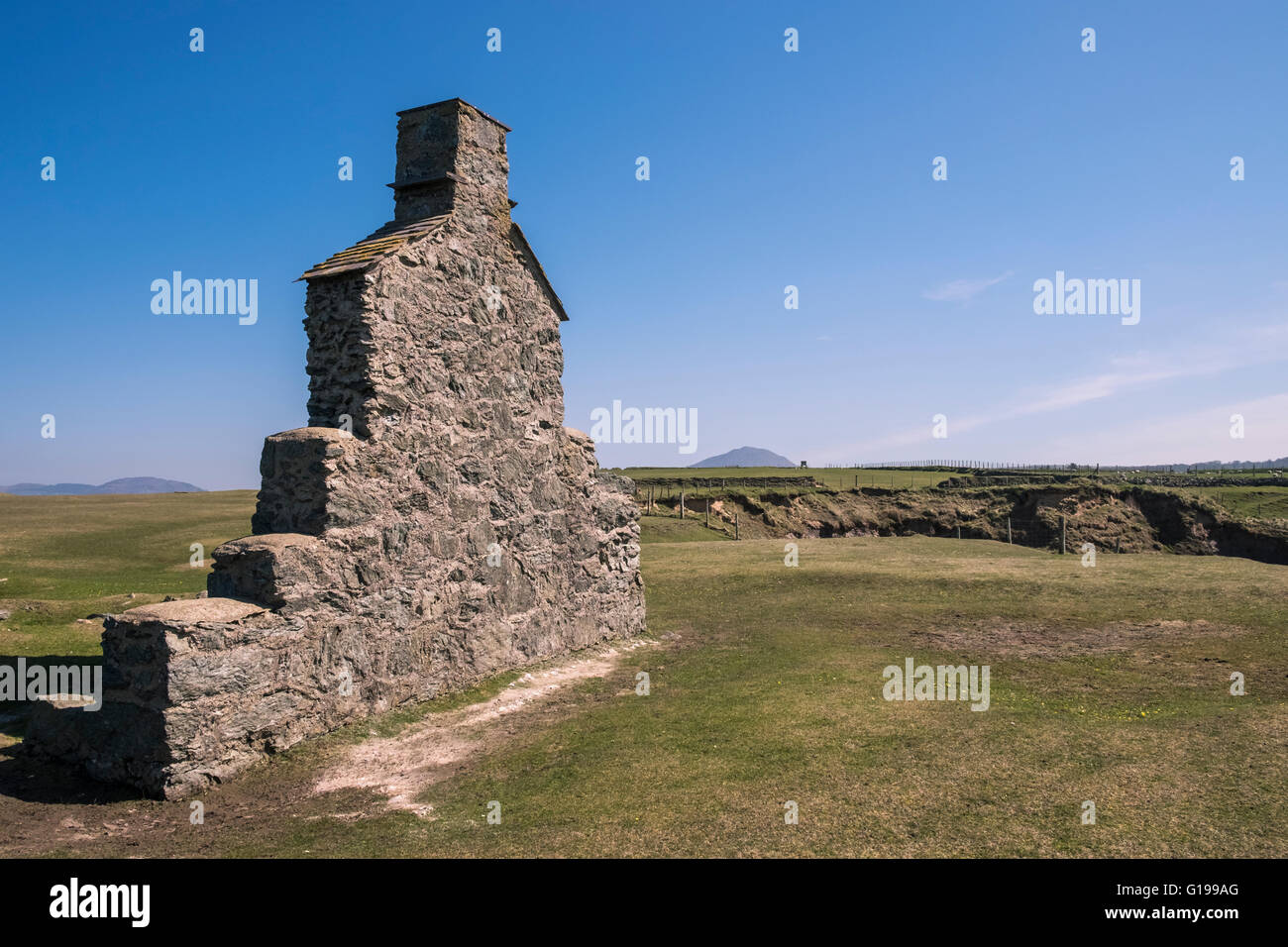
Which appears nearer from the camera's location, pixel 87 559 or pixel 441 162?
pixel 441 162

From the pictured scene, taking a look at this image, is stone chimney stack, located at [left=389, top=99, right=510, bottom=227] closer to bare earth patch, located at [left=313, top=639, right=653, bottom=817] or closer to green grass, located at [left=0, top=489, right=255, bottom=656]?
green grass, located at [left=0, top=489, right=255, bottom=656]

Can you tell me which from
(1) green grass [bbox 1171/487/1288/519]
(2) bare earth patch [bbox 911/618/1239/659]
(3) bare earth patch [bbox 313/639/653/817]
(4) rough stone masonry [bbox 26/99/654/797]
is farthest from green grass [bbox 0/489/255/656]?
(1) green grass [bbox 1171/487/1288/519]

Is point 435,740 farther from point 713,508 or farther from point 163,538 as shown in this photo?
point 713,508

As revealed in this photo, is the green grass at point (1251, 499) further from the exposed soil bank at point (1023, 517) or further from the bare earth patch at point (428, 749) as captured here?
the bare earth patch at point (428, 749)

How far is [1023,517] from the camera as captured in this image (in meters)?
51.0

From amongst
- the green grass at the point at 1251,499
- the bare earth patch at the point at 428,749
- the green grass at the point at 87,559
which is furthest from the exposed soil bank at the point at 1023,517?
the bare earth patch at the point at 428,749

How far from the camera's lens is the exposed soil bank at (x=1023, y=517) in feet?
151

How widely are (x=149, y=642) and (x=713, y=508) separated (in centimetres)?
4150

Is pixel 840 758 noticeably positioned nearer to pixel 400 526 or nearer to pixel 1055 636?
pixel 400 526

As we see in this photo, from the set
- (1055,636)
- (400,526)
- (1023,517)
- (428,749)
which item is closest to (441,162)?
(400,526)

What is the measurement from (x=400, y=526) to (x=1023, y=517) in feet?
158

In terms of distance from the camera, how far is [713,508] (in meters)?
49.0
